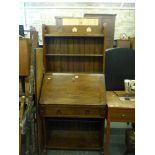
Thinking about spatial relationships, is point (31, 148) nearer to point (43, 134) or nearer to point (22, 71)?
point (43, 134)

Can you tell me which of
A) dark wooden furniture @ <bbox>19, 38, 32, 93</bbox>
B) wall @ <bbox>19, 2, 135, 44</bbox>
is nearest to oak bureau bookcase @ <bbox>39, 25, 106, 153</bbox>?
dark wooden furniture @ <bbox>19, 38, 32, 93</bbox>

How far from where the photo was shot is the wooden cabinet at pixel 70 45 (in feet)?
9.67

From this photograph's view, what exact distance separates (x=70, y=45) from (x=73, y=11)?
143 inches

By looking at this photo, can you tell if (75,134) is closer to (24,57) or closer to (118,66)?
(118,66)

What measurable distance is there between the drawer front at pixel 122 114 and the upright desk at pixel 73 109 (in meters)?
0.18

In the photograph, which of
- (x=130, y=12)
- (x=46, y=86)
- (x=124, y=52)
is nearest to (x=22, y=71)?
(x=46, y=86)

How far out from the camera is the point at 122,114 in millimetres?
2047

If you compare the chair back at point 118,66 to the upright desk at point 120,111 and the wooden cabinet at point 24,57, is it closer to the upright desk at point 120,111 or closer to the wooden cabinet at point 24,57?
the upright desk at point 120,111

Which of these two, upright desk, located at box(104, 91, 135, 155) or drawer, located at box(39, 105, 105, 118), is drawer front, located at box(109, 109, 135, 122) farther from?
drawer, located at box(39, 105, 105, 118)

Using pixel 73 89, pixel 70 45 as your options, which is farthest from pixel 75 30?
pixel 73 89

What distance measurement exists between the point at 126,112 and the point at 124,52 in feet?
2.78

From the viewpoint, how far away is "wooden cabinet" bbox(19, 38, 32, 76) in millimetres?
2141
